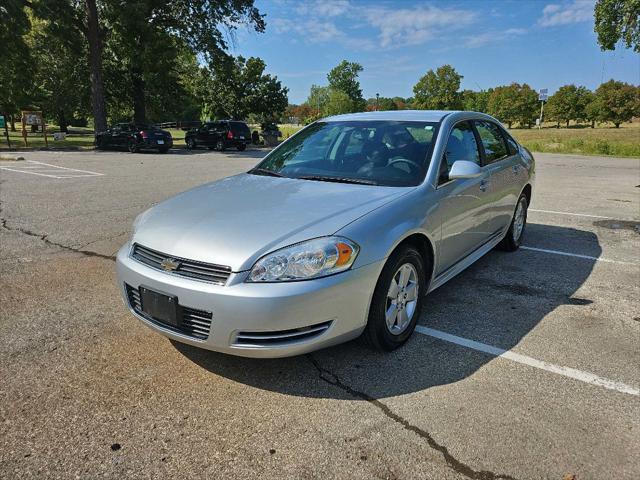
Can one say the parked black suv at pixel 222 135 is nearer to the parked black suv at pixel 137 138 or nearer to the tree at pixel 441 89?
the parked black suv at pixel 137 138

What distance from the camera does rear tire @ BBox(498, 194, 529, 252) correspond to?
554cm

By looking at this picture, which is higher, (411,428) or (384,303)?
(384,303)

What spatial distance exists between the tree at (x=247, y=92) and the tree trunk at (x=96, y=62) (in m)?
18.1

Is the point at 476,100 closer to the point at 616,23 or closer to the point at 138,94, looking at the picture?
the point at 616,23

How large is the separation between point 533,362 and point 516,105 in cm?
9251

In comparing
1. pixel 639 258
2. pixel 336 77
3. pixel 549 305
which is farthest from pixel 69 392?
pixel 336 77

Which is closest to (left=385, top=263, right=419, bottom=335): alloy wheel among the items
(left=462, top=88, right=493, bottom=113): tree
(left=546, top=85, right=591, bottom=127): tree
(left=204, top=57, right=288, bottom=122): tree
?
(left=204, top=57, right=288, bottom=122): tree

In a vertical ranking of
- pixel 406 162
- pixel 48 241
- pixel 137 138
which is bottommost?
pixel 48 241

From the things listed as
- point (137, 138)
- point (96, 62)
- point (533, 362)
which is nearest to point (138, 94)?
point (96, 62)

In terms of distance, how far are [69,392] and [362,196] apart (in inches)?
84.8

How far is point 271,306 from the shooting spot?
2.49 m

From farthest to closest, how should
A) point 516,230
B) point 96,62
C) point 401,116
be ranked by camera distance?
point 96,62 < point 516,230 < point 401,116

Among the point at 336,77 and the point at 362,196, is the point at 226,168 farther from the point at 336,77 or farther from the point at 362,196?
the point at 336,77

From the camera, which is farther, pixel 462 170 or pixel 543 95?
pixel 543 95
